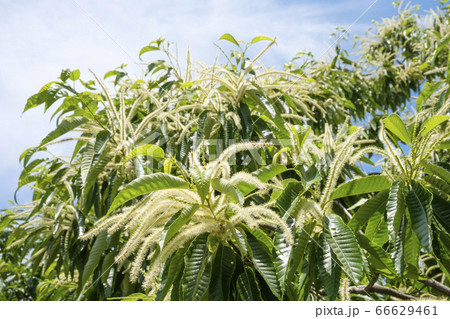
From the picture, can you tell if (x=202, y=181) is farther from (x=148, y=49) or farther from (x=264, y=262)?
(x=148, y=49)

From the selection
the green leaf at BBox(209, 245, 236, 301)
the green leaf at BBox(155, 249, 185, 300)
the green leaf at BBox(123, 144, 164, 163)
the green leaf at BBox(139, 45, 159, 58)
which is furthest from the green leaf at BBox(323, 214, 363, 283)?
the green leaf at BBox(139, 45, 159, 58)

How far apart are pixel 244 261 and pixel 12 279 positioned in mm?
3328

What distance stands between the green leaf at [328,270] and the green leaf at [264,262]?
118 millimetres

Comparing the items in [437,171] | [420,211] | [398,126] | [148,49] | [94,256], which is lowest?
[94,256]

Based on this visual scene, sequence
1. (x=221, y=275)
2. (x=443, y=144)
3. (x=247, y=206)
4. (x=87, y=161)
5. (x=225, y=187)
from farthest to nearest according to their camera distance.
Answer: (x=87, y=161) → (x=247, y=206) → (x=443, y=144) → (x=221, y=275) → (x=225, y=187)

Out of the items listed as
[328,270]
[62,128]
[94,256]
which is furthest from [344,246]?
[62,128]

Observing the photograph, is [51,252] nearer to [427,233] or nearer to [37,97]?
[37,97]

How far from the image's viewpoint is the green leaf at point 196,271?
1.18 metres

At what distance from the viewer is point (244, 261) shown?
4.44ft

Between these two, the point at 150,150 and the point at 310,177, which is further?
the point at 150,150

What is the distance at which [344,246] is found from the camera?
1.16 meters

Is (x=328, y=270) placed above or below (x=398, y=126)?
below

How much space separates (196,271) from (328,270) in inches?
13.1
